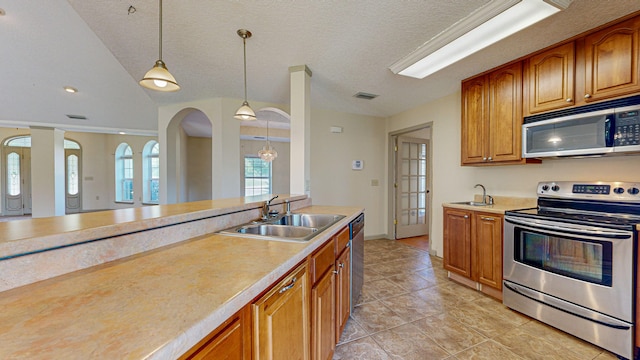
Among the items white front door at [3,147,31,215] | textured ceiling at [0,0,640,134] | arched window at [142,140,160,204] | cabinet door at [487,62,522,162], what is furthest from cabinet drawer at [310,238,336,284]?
white front door at [3,147,31,215]

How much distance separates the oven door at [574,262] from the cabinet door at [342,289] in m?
1.55

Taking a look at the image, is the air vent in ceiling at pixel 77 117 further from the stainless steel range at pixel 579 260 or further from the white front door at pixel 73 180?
the stainless steel range at pixel 579 260

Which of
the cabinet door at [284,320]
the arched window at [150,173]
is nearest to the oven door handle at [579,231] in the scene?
the cabinet door at [284,320]

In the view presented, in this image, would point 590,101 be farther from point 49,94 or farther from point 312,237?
point 49,94

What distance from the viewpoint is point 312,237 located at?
1.32 m

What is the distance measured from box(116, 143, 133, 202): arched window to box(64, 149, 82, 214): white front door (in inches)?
42.8

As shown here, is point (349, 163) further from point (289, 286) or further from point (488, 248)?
point (289, 286)

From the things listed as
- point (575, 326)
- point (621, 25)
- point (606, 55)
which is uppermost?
point (621, 25)

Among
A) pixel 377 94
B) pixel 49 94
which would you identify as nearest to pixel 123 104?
pixel 49 94

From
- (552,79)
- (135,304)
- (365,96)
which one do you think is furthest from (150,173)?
(552,79)

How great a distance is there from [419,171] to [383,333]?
149 inches

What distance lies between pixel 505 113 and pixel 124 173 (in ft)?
34.9

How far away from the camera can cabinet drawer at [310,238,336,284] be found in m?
1.29

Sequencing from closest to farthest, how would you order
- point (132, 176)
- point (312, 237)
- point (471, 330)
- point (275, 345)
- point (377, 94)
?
point (275, 345) → point (312, 237) → point (471, 330) → point (377, 94) → point (132, 176)
